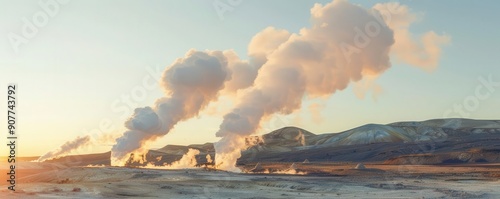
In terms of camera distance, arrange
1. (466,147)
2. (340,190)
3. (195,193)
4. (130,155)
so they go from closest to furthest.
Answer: (195,193) < (340,190) < (130,155) < (466,147)

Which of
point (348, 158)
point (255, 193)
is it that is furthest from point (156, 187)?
point (348, 158)

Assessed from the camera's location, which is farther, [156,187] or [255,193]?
[156,187]

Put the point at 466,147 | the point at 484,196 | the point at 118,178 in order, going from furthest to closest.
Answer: the point at 466,147, the point at 118,178, the point at 484,196

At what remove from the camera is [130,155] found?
9606 centimetres

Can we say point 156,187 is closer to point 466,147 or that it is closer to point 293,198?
point 293,198

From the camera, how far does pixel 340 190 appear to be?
5206 centimetres

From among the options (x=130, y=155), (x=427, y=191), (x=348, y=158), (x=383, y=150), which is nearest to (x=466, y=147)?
(x=383, y=150)

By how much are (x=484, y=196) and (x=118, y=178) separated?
4476 centimetres

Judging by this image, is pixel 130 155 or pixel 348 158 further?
pixel 348 158

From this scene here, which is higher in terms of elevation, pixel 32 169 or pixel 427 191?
pixel 32 169

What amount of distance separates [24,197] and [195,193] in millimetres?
15588

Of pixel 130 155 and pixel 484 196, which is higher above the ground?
pixel 130 155

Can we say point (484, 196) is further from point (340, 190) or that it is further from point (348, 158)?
point (348, 158)

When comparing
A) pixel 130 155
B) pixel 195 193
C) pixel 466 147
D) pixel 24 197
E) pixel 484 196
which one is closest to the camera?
pixel 24 197
